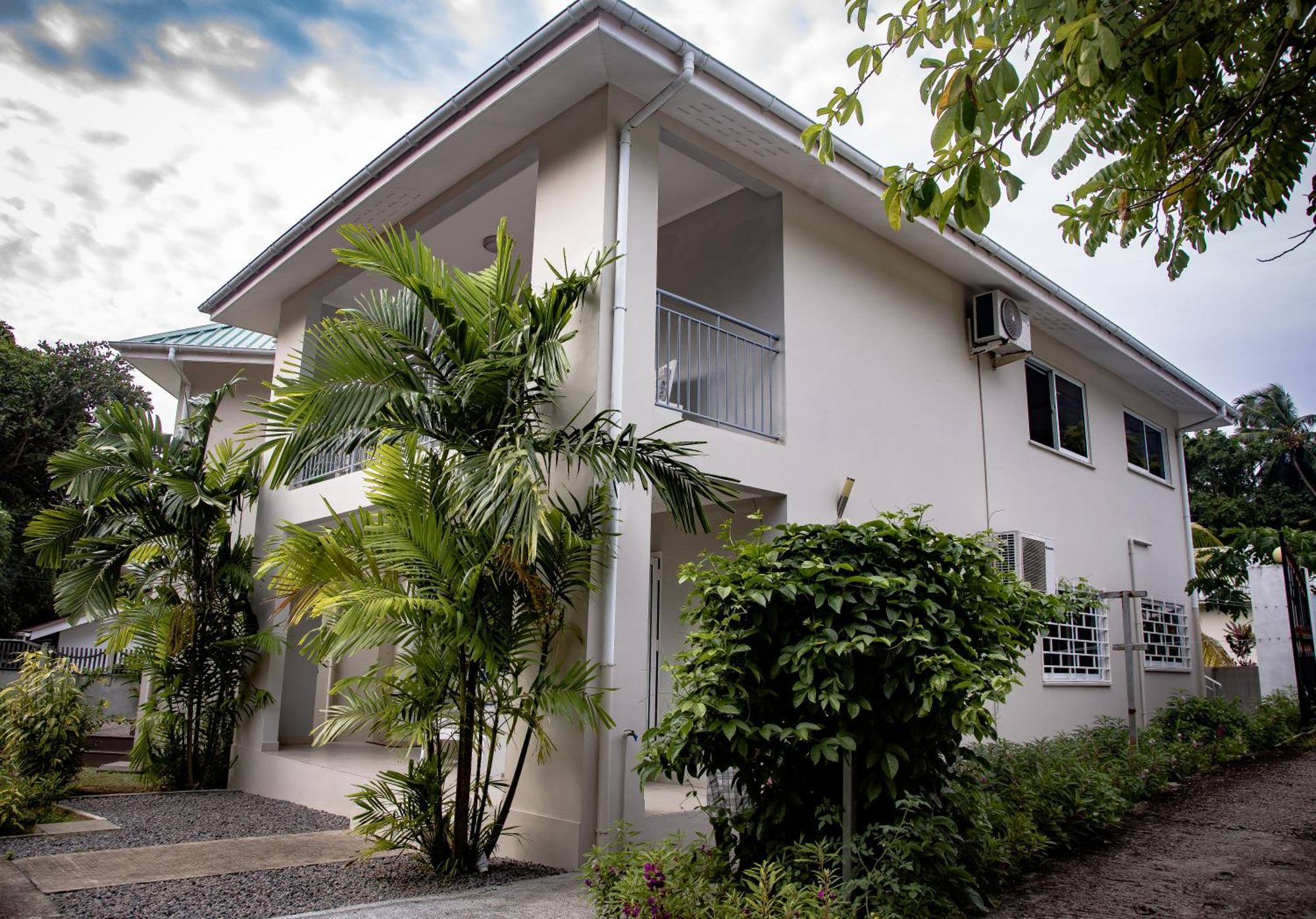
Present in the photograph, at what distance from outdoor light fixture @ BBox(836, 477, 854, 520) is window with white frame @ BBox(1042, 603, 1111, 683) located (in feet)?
13.1

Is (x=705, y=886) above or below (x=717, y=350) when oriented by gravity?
below

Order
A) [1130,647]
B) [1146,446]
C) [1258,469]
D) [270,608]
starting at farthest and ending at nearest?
1. [1258,469]
2. [1146,446]
3. [270,608]
4. [1130,647]

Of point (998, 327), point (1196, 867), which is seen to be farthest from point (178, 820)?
point (998, 327)

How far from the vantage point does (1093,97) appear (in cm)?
445

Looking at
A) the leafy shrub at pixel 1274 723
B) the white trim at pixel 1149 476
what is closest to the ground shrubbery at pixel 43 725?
the leafy shrub at pixel 1274 723

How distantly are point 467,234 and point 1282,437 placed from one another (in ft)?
105

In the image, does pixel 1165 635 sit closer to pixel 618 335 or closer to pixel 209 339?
pixel 618 335

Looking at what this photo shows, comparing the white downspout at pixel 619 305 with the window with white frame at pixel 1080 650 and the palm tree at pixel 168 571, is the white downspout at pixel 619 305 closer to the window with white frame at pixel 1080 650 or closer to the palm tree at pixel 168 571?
the palm tree at pixel 168 571

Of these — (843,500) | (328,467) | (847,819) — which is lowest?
(847,819)

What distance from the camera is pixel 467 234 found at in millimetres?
9758

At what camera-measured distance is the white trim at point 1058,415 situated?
11.2 m

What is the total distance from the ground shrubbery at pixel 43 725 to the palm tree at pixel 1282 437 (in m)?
32.1

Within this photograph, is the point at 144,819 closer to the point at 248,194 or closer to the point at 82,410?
the point at 248,194

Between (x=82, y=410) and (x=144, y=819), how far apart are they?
22.2 metres
